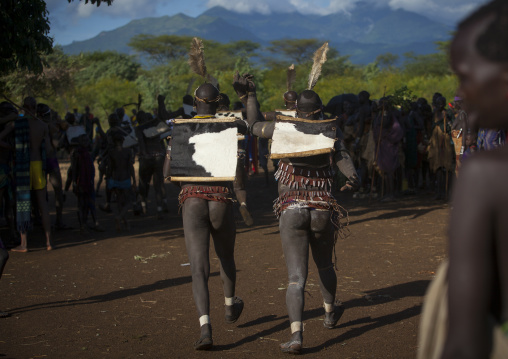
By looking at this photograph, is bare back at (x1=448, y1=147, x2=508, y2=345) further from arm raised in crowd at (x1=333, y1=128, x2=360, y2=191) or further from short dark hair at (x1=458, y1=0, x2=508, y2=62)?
arm raised in crowd at (x1=333, y1=128, x2=360, y2=191)

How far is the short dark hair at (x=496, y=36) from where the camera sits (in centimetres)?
169

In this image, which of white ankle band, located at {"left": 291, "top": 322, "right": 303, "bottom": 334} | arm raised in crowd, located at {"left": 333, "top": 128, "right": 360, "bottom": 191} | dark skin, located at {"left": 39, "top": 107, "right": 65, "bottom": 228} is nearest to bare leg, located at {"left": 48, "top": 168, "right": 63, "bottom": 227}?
dark skin, located at {"left": 39, "top": 107, "right": 65, "bottom": 228}

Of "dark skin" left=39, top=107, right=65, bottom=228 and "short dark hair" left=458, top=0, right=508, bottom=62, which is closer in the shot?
"short dark hair" left=458, top=0, right=508, bottom=62

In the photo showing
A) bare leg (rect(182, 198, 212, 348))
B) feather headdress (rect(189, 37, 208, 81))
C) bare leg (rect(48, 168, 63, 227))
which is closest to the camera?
bare leg (rect(182, 198, 212, 348))

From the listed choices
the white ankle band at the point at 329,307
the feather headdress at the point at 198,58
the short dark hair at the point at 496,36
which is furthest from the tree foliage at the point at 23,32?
the short dark hair at the point at 496,36

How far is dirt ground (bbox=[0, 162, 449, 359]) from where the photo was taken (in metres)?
5.19

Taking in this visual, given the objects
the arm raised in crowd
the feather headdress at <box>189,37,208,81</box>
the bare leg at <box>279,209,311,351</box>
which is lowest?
the bare leg at <box>279,209,311,351</box>

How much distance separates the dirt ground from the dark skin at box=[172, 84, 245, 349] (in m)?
0.45

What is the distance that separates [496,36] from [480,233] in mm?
526

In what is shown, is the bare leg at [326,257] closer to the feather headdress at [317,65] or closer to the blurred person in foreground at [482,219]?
the feather headdress at [317,65]

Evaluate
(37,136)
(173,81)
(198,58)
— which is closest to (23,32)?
(37,136)

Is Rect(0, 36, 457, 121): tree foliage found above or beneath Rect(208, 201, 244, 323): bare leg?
above

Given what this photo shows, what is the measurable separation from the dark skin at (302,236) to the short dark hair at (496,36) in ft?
10.8

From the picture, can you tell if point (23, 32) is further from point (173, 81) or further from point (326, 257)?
point (173, 81)
